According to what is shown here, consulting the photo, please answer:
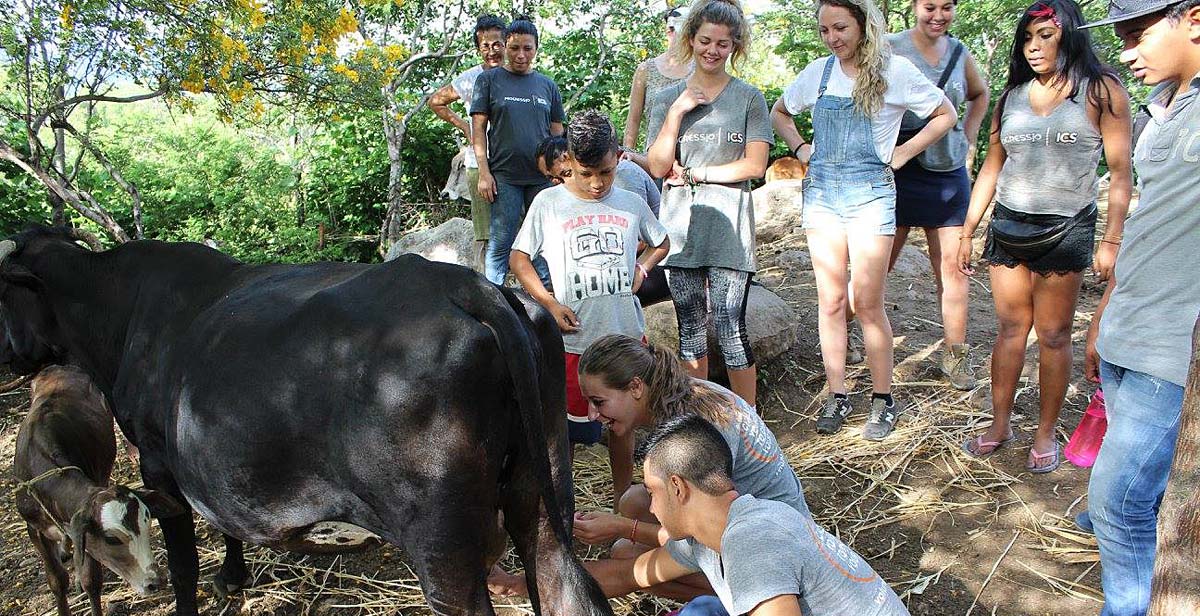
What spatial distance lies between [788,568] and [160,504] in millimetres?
2567

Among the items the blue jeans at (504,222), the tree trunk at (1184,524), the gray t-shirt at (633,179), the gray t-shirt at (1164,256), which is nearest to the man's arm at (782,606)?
the tree trunk at (1184,524)

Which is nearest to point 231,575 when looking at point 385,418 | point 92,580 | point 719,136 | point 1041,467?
point 92,580

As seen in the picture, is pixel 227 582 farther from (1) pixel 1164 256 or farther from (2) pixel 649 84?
(1) pixel 1164 256

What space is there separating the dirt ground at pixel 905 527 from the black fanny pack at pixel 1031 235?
1.16m

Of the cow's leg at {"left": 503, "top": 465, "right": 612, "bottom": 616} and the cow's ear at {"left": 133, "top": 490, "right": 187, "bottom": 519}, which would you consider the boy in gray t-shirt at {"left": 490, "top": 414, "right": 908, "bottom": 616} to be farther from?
the cow's ear at {"left": 133, "top": 490, "right": 187, "bottom": 519}

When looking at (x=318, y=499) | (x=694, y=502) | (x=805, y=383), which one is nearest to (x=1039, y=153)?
(x=805, y=383)

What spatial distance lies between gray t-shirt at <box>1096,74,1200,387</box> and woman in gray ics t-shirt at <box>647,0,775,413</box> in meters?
2.08

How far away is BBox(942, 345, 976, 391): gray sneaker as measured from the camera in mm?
5219

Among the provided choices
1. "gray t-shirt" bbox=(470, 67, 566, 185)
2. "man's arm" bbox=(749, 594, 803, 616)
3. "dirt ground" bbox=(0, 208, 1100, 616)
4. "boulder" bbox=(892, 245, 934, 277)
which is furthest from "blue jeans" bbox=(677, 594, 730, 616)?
"boulder" bbox=(892, 245, 934, 277)

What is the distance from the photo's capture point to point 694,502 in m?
2.38

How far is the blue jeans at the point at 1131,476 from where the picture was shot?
238 centimetres

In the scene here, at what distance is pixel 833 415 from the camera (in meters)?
4.83

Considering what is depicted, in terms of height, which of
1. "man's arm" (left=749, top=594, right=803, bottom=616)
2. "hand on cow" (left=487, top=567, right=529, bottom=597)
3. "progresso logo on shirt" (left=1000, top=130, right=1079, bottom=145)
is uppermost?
"progresso logo on shirt" (left=1000, top=130, right=1079, bottom=145)

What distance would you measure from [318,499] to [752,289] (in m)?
3.72
